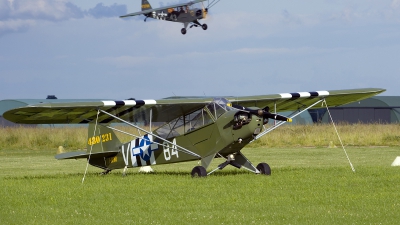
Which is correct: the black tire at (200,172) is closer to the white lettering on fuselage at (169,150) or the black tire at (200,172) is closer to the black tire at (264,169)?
the white lettering on fuselage at (169,150)

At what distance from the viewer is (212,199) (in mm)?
12945

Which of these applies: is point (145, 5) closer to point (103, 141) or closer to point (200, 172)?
point (103, 141)

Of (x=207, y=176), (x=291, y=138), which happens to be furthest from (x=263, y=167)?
(x=291, y=138)

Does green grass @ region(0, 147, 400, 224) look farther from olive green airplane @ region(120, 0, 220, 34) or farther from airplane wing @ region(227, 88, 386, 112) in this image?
olive green airplane @ region(120, 0, 220, 34)

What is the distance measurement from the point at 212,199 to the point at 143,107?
20.3 feet

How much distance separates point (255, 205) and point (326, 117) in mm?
59368

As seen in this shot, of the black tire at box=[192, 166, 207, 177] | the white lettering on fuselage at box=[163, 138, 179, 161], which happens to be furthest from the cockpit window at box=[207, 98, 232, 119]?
the white lettering on fuselage at box=[163, 138, 179, 161]

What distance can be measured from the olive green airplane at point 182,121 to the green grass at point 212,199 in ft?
3.08

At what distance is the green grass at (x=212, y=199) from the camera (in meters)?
10.8

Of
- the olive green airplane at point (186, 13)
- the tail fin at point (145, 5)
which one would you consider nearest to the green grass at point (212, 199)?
the olive green airplane at point (186, 13)

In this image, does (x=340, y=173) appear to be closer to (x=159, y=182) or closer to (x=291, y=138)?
(x=159, y=182)

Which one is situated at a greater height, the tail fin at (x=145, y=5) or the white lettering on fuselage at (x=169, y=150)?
the tail fin at (x=145, y=5)

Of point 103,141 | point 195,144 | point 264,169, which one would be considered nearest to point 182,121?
point 195,144

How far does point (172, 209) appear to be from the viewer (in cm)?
1185
